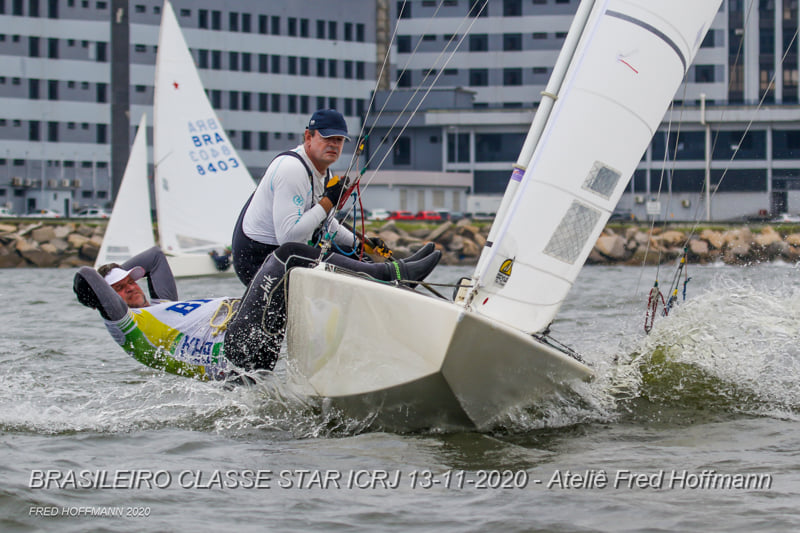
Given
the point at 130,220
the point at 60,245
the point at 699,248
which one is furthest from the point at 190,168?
the point at 699,248

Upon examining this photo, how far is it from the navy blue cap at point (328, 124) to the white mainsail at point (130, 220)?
48.7 ft

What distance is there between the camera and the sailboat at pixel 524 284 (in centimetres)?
402

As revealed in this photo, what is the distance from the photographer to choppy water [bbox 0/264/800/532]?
10.9 ft

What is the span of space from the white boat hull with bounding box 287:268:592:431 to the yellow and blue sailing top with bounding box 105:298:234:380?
90cm

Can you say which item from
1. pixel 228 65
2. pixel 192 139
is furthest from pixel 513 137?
pixel 192 139

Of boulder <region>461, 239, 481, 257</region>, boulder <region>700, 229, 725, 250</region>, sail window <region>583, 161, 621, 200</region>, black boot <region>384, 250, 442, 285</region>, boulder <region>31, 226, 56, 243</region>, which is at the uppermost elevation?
sail window <region>583, 161, 621, 200</region>

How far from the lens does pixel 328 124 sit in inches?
190

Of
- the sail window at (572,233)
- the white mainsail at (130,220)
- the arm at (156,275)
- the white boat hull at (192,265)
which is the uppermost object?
the sail window at (572,233)

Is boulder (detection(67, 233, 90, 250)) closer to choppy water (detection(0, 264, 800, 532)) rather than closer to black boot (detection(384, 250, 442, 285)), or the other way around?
choppy water (detection(0, 264, 800, 532))

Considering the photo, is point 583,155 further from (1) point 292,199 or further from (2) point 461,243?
(2) point 461,243

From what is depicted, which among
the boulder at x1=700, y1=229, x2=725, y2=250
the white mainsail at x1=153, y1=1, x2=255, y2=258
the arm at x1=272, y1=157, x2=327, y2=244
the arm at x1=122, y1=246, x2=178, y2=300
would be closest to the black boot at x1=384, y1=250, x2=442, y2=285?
the arm at x1=272, y1=157, x2=327, y2=244

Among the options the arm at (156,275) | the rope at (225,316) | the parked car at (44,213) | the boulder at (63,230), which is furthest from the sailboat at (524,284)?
the parked car at (44,213)

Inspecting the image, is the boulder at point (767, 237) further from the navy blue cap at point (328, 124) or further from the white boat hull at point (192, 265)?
the navy blue cap at point (328, 124)

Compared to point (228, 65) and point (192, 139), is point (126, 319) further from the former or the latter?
point (228, 65)
